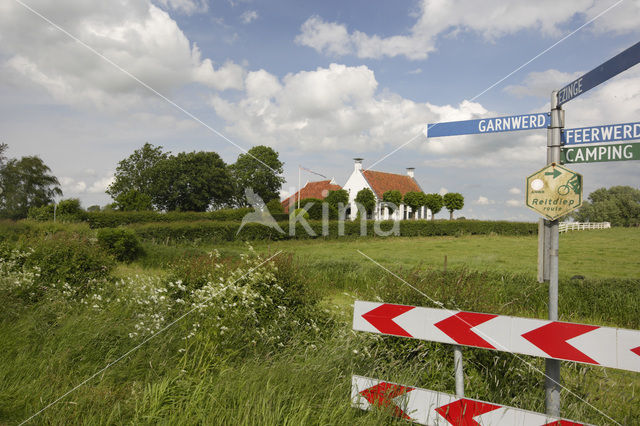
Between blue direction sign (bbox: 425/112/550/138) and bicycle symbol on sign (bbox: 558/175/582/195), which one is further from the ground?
blue direction sign (bbox: 425/112/550/138)

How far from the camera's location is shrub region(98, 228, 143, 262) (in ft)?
49.6

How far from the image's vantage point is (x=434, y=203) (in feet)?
110

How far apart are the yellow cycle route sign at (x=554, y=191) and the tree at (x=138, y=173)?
17701mm

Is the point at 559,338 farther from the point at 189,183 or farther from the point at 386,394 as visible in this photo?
the point at 189,183

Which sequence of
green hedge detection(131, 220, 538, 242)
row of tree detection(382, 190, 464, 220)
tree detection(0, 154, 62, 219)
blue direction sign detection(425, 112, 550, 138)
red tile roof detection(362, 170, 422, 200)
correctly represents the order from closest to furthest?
blue direction sign detection(425, 112, 550, 138) < tree detection(0, 154, 62, 219) < green hedge detection(131, 220, 538, 242) < row of tree detection(382, 190, 464, 220) < red tile roof detection(362, 170, 422, 200)

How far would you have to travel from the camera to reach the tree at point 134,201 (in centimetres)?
2123

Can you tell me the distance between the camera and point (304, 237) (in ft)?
82.8

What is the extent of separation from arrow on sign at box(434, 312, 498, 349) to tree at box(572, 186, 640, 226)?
154 ft

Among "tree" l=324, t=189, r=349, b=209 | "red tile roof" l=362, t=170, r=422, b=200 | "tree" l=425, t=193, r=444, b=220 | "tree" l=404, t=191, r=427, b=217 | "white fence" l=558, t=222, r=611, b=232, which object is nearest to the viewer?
"tree" l=324, t=189, r=349, b=209

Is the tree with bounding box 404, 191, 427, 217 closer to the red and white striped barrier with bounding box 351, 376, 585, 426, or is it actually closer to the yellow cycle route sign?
the yellow cycle route sign

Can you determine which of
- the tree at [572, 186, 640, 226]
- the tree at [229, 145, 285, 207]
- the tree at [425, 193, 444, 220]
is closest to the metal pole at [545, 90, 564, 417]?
the tree at [229, 145, 285, 207]

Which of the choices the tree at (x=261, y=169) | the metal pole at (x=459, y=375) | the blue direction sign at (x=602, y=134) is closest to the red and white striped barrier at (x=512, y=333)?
the metal pole at (x=459, y=375)

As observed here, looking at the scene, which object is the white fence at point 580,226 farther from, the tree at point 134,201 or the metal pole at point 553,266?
the metal pole at point 553,266

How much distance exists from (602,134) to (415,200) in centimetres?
3049
